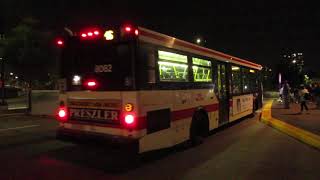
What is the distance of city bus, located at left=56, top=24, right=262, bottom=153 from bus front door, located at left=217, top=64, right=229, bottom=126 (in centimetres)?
256

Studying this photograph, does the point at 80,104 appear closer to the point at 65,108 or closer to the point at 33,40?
the point at 65,108

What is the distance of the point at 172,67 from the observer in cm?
1021

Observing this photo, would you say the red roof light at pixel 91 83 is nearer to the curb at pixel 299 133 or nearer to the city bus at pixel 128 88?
the city bus at pixel 128 88

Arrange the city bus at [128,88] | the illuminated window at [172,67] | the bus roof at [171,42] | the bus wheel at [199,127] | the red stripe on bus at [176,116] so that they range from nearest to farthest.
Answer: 1. the red stripe on bus at [176,116]
2. the city bus at [128,88]
3. the bus roof at [171,42]
4. the illuminated window at [172,67]
5. the bus wheel at [199,127]

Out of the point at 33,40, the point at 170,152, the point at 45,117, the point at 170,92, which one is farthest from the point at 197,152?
the point at 33,40

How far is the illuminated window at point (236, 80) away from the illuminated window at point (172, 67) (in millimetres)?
5302

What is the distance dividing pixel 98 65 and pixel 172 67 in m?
1.93

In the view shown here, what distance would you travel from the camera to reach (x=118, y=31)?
888 centimetres

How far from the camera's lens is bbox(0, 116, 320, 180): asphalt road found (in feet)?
26.7

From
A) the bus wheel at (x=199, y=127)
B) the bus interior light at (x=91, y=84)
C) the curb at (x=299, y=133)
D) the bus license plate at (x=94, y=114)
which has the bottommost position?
the curb at (x=299, y=133)

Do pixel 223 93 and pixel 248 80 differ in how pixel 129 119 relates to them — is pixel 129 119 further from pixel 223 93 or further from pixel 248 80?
pixel 248 80

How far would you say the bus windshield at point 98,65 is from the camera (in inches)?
348

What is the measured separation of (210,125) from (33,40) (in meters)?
24.7

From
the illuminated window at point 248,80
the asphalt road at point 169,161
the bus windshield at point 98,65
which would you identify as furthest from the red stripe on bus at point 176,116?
the illuminated window at point 248,80
